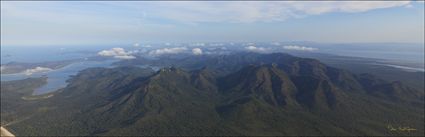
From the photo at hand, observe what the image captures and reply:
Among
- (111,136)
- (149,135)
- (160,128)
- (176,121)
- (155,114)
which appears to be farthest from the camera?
(155,114)

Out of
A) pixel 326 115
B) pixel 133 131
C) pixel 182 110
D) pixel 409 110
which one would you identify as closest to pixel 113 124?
pixel 133 131

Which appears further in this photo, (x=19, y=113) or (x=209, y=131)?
(x=19, y=113)

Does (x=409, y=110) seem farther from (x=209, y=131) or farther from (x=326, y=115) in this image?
(x=209, y=131)

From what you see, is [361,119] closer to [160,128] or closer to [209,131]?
[209,131]

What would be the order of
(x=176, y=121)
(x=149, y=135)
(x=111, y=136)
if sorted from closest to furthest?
1. (x=111, y=136)
2. (x=149, y=135)
3. (x=176, y=121)

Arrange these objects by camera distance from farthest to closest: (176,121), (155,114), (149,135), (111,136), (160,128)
Answer: (155,114), (176,121), (160,128), (149,135), (111,136)

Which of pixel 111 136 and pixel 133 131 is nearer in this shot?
pixel 111 136

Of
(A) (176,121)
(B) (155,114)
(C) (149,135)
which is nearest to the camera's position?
(C) (149,135)

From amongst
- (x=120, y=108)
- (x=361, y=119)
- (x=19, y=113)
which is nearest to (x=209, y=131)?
(x=120, y=108)
